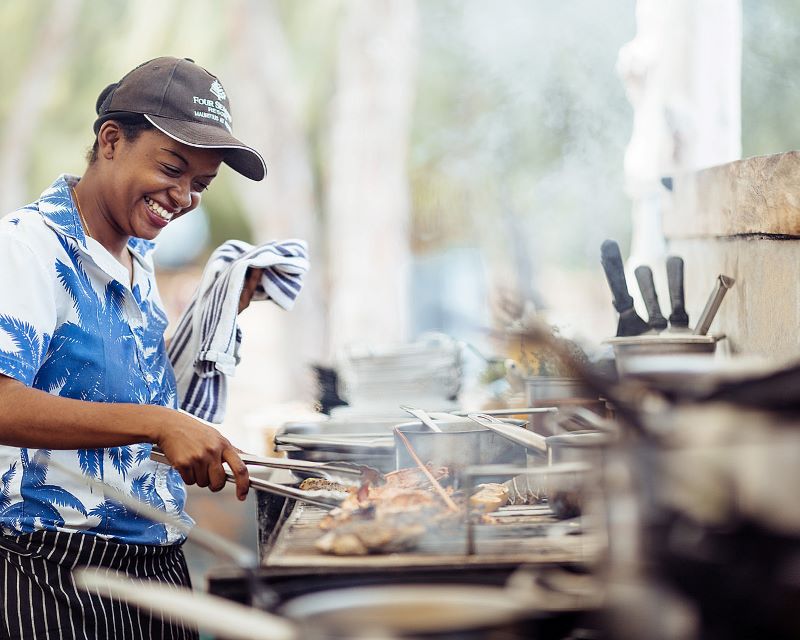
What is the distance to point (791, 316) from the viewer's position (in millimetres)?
2770

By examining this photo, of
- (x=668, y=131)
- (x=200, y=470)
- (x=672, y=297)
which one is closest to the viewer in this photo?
(x=200, y=470)

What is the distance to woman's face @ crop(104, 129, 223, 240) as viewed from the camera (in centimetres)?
256

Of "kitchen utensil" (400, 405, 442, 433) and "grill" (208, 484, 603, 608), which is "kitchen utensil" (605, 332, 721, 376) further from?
"grill" (208, 484, 603, 608)

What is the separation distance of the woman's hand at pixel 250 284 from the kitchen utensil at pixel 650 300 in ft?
4.18

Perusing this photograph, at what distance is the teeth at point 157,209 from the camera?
8.53 feet

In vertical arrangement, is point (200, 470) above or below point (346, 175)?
below

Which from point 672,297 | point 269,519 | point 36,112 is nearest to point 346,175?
point 36,112

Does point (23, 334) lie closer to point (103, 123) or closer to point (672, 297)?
point (103, 123)

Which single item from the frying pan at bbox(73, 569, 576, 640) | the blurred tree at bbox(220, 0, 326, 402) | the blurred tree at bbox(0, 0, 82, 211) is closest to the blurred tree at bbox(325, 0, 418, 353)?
the blurred tree at bbox(220, 0, 326, 402)

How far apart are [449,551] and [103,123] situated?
4.99 feet

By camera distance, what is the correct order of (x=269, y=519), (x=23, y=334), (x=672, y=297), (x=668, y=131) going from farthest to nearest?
(x=668, y=131) < (x=672, y=297) < (x=269, y=519) < (x=23, y=334)

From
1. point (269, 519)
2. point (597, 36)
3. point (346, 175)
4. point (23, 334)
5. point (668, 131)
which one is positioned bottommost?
point (269, 519)

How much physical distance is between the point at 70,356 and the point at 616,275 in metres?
1.70

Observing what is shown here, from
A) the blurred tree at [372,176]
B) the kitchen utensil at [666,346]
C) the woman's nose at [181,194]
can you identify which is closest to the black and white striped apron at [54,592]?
the woman's nose at [181,194]
